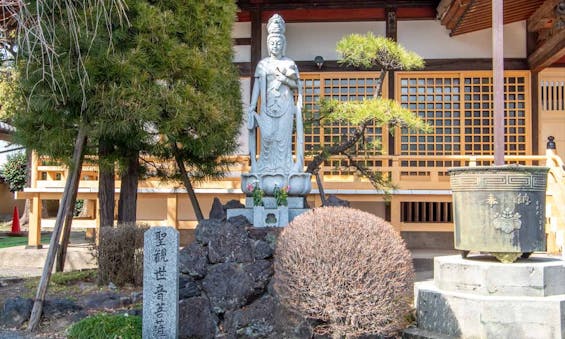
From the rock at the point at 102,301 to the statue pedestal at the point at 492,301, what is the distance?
3.21 meters

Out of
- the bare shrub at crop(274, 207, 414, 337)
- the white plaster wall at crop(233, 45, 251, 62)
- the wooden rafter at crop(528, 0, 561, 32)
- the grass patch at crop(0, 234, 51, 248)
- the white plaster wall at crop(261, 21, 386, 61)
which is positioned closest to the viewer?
the bare shrub at crop(274, 207, 414, 337)

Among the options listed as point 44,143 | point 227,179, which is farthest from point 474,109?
point 44,143

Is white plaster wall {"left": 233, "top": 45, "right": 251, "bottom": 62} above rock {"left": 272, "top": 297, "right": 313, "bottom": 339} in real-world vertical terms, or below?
above

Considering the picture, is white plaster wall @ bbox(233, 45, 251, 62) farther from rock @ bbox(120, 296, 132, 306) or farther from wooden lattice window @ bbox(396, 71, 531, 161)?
rock @ bbox(120, 296, 132, 306)

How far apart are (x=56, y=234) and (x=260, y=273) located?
7.67 feet

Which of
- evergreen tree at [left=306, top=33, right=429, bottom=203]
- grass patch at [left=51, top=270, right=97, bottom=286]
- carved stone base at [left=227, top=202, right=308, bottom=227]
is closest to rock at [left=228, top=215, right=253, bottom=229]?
carved stone base at [left=227, top=202, right=308, bottom=227]

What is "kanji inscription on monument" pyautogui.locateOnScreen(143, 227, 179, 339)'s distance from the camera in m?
4.79

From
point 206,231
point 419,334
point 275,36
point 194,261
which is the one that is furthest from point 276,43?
point 419,334

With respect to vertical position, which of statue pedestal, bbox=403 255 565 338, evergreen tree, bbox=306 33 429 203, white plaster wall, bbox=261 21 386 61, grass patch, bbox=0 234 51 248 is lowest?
grass patch, bbox=0 234 51 248

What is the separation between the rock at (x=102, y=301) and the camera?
19.9 feet

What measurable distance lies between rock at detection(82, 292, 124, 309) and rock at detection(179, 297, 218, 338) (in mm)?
1109

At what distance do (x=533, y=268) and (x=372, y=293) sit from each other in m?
1.83

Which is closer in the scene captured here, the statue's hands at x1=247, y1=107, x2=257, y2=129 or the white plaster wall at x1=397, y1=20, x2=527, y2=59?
the statue's hands at x1=247, y1=107, x2=257, y2=129

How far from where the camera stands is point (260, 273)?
18.1ft
